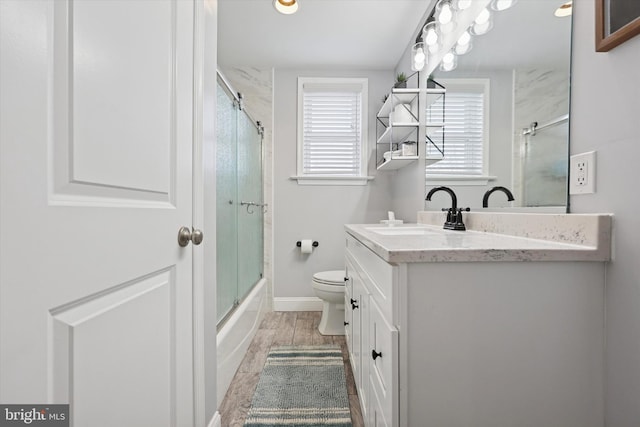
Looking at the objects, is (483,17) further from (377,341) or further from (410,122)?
(377,341)

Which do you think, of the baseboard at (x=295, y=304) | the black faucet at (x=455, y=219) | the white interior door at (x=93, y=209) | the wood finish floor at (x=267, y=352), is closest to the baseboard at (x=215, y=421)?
the wood finish floor at (x=267, y=352)

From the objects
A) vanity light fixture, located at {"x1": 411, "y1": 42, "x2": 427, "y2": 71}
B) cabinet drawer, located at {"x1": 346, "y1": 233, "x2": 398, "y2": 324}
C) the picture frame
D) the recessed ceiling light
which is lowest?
cabinet drawer, located at {"x1": 346, "y1": 233, "x2": 398, "y2": 324}

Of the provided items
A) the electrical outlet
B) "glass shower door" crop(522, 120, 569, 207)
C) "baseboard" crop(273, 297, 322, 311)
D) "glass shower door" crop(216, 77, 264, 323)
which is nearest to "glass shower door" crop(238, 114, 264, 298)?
"glass shower door" crop(216, 77, 264, 323)

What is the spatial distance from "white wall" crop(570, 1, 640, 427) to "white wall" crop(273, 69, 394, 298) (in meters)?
2.10

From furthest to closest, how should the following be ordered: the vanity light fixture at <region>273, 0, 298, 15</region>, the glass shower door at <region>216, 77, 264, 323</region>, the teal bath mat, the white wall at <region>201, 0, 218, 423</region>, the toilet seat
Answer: the toilet seat
the vanity light fixture at <region>273, 0, 298, 15</region>
the glass shower door at <region>216, 77, 264, 323</region>
the teal bath mat
the white wall at <region>201, 0, 218, 423</region>

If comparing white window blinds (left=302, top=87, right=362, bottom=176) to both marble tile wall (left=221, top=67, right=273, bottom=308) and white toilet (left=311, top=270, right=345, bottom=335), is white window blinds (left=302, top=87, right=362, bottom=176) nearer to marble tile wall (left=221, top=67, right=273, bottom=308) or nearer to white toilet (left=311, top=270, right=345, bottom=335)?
marble tile wall (left=221, top=67, right=273, bottom=308)

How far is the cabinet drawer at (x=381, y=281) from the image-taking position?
2.59 ft

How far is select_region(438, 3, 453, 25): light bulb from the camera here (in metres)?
1.73

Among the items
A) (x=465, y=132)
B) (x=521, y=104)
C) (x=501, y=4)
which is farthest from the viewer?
(x=465, y=132)

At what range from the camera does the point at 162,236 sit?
0.78m

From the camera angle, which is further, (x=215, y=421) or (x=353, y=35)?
(x=353, y=35)

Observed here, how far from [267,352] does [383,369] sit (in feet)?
4.41

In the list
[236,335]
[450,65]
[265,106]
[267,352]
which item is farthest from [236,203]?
[450,65]

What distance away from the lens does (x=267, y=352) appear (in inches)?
79.8
